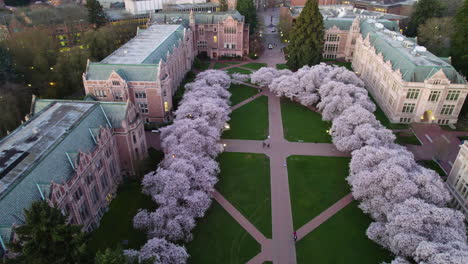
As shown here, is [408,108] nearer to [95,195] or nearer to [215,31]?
[95,195]

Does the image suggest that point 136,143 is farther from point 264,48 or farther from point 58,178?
point 264,48

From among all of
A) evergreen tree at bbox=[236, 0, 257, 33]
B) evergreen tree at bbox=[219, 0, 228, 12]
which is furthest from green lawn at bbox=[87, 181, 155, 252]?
evergreen tree at bbox=[219, 0, 228, 12]

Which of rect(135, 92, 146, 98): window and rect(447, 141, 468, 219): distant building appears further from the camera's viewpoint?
rect(135, 92, 146, 98): window

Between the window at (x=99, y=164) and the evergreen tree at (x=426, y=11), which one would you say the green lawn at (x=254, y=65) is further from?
the window at (x=99, y=164)

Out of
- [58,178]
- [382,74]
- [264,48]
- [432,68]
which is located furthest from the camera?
[264,48]

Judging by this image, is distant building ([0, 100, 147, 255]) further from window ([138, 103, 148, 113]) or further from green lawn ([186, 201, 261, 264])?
window ([138, 103, 148, 113])

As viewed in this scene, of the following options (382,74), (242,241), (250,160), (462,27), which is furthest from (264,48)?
(242,241)
